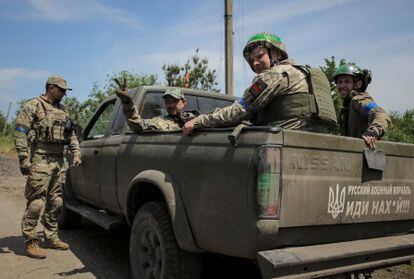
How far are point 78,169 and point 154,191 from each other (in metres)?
2.29

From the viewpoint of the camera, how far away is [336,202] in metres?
2.80

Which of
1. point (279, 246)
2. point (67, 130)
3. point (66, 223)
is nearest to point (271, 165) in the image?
point (279, 246)

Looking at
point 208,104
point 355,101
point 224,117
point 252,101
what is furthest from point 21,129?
point 355,101

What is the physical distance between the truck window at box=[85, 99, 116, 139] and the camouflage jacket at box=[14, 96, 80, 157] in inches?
13.7

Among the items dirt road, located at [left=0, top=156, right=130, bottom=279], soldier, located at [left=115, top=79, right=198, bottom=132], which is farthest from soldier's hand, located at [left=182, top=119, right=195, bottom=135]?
dirt road, located at [left=0, top=156, right=130, bottom=279]

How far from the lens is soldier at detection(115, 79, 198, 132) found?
405cm

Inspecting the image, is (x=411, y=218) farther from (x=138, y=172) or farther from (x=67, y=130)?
(x=67, y=130)

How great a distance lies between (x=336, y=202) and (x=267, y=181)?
0.62 m

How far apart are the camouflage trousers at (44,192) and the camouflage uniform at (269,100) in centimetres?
283

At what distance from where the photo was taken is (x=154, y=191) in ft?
12.3

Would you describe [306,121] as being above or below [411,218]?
above

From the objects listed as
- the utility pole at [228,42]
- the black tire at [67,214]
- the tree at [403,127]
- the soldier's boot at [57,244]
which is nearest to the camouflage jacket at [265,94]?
the soldier's boot at [57,244]

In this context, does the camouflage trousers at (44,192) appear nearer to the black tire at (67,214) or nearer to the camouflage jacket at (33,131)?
the camouflage jacket at (33,131)

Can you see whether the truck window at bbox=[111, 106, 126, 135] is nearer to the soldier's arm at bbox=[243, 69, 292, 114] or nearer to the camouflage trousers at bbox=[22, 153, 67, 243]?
the camouflage trousers at bbox=[22, 153, 67, 243]
